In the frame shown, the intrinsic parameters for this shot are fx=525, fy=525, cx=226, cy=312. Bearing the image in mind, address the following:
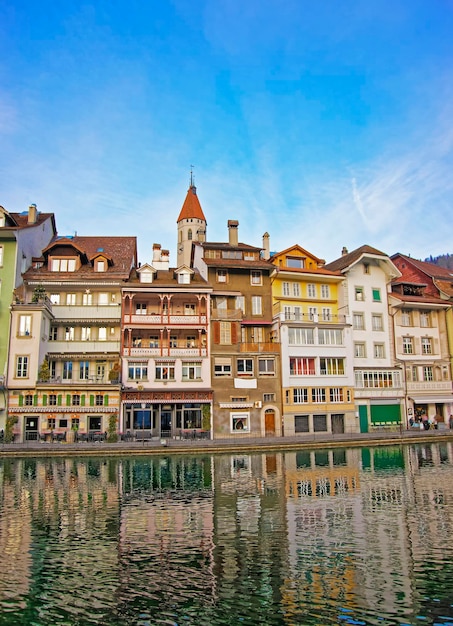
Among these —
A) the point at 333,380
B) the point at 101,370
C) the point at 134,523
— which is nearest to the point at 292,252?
the point at 333,380

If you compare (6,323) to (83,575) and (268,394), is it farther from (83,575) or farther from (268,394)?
(83,575)

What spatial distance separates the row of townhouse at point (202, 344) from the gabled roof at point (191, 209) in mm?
41239

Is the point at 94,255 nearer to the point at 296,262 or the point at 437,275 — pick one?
the point at 296,262

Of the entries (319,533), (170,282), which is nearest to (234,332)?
(170,282)

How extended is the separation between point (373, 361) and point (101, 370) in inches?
1087

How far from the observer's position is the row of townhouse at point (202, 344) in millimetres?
45812

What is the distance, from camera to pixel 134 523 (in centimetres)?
1905

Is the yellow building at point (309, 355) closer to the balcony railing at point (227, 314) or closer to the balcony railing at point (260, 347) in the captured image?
the balcony railing at point (260, 347)

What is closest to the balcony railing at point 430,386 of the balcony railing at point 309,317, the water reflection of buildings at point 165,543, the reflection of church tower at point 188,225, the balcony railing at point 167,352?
the balcony railing at point 309,317

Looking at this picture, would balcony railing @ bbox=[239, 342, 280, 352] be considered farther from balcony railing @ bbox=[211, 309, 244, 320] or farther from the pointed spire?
the pointed spire

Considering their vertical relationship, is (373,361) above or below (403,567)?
above

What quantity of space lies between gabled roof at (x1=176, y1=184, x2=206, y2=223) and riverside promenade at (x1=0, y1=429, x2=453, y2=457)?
59.2 m

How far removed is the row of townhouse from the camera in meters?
45.8

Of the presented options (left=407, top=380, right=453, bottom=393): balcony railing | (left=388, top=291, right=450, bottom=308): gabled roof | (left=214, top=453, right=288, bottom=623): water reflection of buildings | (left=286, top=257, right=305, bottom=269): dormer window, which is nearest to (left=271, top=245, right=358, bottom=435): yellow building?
(left=286, top=257, right=305, bottom=269): dormer window
